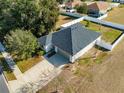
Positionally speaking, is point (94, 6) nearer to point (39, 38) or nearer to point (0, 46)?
point (39, 38)

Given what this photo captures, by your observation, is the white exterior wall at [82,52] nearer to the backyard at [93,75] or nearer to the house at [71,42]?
the house at [71,42]

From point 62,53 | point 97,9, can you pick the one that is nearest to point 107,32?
point 62,53

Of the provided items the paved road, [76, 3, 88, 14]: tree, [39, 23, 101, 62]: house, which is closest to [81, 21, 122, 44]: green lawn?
[39, 23, 101, 62]: house

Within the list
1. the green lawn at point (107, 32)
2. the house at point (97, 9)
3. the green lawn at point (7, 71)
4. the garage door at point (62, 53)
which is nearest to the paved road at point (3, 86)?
the green lawn at point (7, 71)

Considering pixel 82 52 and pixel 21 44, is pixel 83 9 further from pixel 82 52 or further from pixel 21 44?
pixel 21 44

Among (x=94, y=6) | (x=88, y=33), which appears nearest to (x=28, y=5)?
(x=88, y=33)
